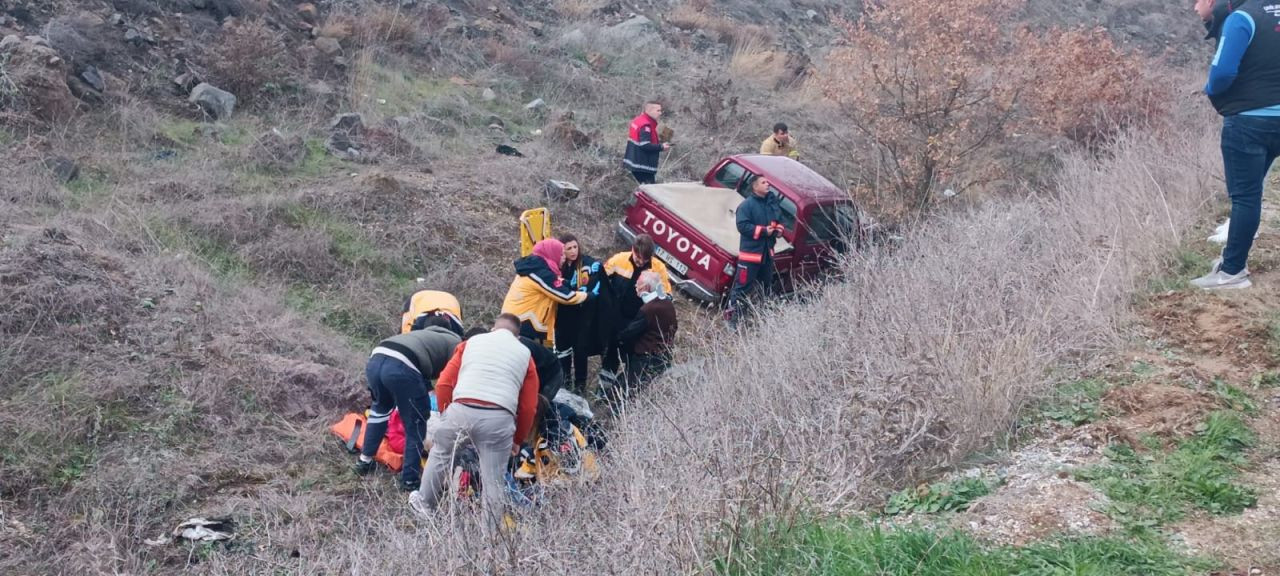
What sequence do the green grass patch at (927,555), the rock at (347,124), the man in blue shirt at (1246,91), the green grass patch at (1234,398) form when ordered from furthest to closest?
the rock at (347,124) < the man in blue shirt at (1246,91) < the green grass patch at (1234,398) < the green grass patch at (927,555)

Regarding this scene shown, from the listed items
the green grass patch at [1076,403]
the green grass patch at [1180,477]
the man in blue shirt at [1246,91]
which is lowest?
the green grass patch at [1076,403]

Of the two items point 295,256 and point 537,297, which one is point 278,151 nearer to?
point 295,256

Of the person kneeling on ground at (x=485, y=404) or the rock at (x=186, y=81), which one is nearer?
the person kneeling on ground at (x=485, y=404)

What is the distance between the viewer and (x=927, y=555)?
352 centimetres

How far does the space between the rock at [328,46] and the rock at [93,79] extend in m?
3.25

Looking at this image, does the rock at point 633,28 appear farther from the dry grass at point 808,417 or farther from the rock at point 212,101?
the dry grass at point 808,417

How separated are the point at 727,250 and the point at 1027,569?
647cm

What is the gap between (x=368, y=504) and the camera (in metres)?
6.08

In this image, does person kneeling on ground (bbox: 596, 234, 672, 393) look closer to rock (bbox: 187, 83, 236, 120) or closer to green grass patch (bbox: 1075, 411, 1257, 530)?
green grass patch (bbox: 1075, 411, 1257, 530)

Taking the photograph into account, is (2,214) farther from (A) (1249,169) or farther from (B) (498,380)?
(A) (1249,169)

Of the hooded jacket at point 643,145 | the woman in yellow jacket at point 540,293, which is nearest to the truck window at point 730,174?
the hooded jacket at point 643,145

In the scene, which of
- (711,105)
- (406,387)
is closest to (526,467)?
(406,387)

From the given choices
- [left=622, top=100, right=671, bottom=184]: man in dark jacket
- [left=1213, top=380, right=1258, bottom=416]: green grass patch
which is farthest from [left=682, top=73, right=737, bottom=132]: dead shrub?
[left=1213, top=380, right=1258, bottom=416]: green grass patch

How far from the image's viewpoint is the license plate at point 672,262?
10078 mm
